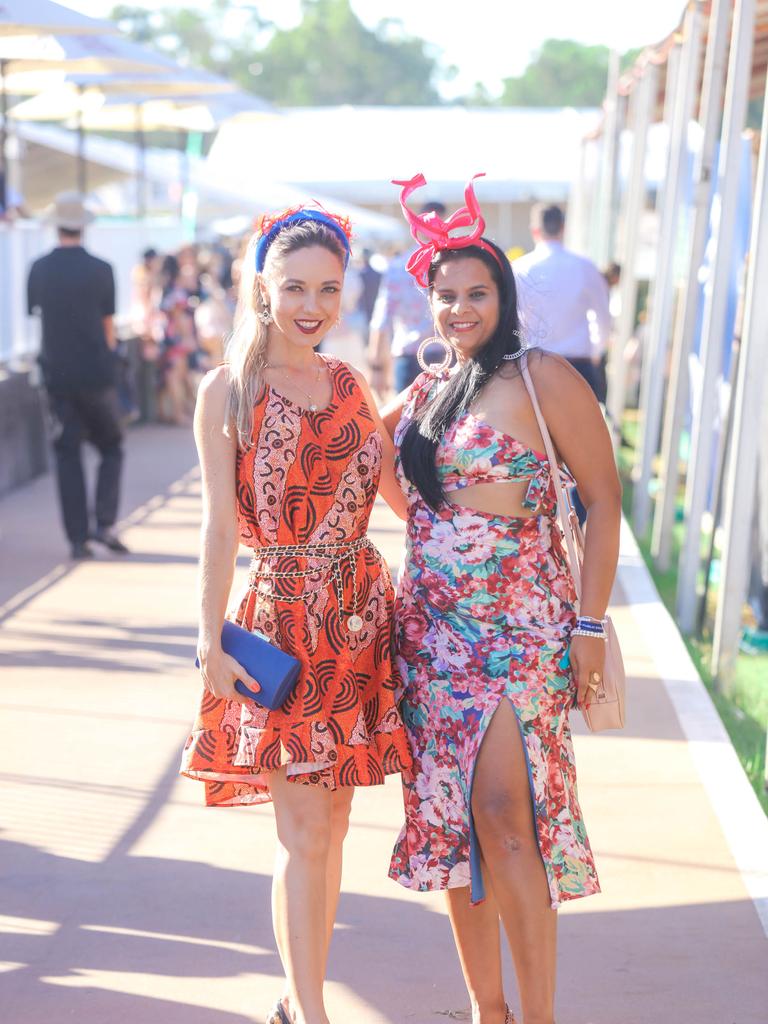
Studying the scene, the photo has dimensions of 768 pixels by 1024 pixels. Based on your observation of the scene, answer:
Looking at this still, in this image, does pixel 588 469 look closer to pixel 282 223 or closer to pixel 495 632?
pixel 495 632

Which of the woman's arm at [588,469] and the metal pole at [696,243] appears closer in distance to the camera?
the woman's arm at [588,469]

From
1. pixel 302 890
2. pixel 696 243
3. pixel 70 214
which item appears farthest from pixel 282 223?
pixel 70 214

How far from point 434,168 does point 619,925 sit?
125ft

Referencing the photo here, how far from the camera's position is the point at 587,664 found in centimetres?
352

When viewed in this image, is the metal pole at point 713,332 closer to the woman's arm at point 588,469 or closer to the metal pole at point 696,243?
the metal pole at point 696,243

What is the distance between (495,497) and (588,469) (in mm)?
216

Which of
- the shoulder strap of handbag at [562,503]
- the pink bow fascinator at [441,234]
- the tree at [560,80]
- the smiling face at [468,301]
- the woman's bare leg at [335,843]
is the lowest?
the woman's bare leg at [335,843]

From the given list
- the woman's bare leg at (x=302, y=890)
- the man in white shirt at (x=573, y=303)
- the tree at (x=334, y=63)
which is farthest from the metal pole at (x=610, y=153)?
the tree at (x=334, y=63)

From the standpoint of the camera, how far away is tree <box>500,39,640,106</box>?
120m

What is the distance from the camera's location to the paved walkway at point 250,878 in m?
3.90

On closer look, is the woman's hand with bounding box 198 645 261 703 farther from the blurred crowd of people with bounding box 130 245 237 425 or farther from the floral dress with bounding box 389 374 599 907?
the blurred crowd of people with bounding box 130 245 237 425

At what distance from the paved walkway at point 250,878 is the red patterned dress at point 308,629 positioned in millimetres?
688

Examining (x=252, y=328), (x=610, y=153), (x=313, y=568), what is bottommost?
(x=313, y=568)

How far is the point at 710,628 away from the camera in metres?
8.49
